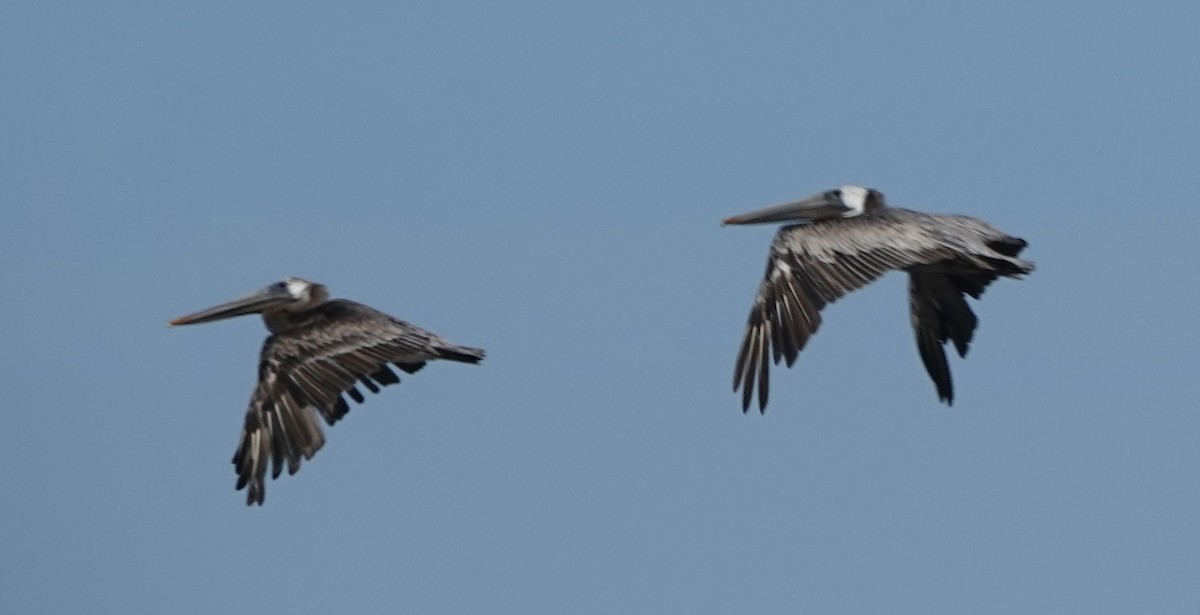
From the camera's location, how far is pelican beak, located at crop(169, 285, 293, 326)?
23781 millimetres

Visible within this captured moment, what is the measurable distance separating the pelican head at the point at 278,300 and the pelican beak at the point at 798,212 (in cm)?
351

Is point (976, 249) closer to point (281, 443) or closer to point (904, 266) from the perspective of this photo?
point (904, 266)

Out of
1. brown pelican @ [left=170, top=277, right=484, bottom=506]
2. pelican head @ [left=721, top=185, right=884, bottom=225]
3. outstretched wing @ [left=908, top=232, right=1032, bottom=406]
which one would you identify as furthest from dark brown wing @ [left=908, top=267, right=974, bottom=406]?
brown pelican @ [left=170, top=277, right=484, bottom=506]

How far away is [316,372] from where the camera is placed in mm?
22469

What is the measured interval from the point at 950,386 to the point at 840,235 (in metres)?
3.18

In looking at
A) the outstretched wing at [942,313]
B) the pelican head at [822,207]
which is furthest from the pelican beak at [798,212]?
the outstretched wing at [942,313]

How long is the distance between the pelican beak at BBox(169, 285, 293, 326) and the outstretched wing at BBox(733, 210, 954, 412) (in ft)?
12.4

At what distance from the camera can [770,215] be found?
24781 millimetres

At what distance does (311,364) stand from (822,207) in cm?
467

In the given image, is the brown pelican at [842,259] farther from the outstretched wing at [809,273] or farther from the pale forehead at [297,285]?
the pale forehead at [297,285]

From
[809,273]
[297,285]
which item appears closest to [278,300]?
[297,285]

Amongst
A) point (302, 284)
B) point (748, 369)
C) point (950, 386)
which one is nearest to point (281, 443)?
point (302, 284)

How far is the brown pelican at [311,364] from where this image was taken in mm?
22125

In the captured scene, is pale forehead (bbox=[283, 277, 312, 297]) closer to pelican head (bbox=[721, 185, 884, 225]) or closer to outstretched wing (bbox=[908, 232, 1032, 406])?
pelican head (bbox=[721, 185, 884, 225])
